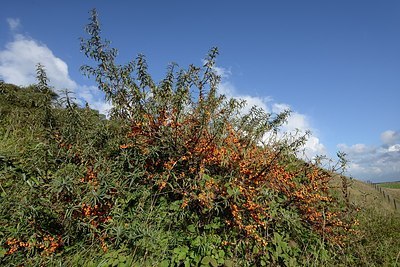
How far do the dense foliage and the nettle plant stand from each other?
20mm

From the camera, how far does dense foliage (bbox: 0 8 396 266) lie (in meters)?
3.42

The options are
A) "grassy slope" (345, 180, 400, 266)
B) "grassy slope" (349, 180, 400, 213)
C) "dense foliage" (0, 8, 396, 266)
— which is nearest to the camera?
"dense foliage" (0, 8, 396, 266)

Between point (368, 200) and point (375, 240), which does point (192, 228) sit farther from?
point (368, 200)

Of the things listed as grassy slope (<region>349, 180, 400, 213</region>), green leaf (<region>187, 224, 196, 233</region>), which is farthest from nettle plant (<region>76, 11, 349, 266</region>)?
grassy slope (<region>349, 180, 400, 213</region>)

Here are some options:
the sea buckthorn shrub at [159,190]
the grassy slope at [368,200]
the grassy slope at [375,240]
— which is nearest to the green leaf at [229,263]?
the sea buckthorn shrub at [159,190]

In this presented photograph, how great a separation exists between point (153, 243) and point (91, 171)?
56.1 inches

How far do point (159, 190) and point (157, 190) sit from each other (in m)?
0.27

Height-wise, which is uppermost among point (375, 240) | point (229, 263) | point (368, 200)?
point (368, 200)

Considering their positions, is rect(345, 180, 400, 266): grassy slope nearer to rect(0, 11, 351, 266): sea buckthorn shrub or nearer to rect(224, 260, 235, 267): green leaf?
rect(0, 11, 351, 266): sea buckthorn shrub

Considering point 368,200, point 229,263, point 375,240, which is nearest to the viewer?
point 229,263

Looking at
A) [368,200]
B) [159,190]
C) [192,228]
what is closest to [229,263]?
[192,228]

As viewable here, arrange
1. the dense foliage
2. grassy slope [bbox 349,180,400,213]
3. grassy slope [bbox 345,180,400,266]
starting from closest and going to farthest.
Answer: the dense foliage
grassy slope [bbox 345,180,400,266]
grassy slope [bbox 349,180,400,213]

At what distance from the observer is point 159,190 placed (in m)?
3.98

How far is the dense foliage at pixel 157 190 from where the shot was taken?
3.42 meters
